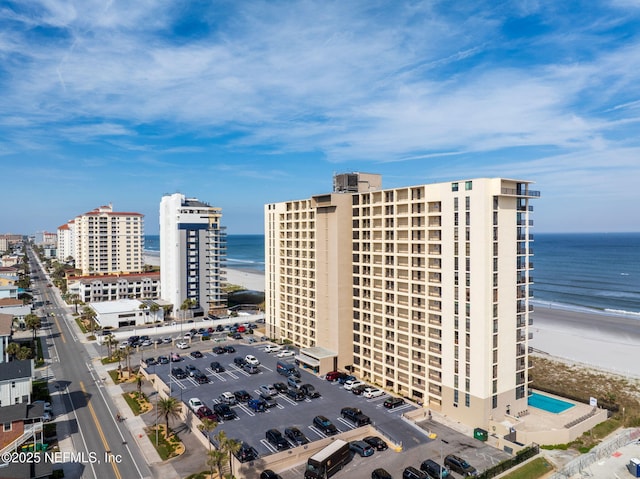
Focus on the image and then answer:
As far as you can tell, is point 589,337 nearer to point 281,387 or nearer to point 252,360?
point 281,387

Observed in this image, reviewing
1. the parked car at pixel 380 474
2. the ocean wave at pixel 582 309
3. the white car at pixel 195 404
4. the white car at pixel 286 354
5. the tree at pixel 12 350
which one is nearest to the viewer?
the parked car at pixel 380 474

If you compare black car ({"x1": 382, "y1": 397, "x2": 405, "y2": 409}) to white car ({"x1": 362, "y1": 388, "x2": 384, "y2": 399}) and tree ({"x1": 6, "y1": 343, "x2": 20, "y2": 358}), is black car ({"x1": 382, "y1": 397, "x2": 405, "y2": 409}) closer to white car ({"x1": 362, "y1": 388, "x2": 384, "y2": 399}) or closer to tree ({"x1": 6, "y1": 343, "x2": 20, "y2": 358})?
white car ({"x1": 362, "y1": 388, "x2": 384, "y2": 399})

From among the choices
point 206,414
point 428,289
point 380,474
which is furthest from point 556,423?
point 206,414

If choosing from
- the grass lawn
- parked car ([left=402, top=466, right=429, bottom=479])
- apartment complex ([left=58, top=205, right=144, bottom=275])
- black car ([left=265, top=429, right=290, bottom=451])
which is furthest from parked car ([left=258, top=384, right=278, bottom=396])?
apartment complex ([left=58, top=205, right=144, bottom=275])

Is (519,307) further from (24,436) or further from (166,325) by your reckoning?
(166,325)

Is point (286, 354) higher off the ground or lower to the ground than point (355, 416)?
higher

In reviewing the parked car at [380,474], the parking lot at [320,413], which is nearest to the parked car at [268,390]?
the parking lot at [320,413]

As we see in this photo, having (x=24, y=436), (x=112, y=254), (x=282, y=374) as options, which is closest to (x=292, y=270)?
(x=282, y=374)

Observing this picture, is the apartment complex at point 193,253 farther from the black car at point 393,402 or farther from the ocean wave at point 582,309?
the ocean wave at point 582,309
